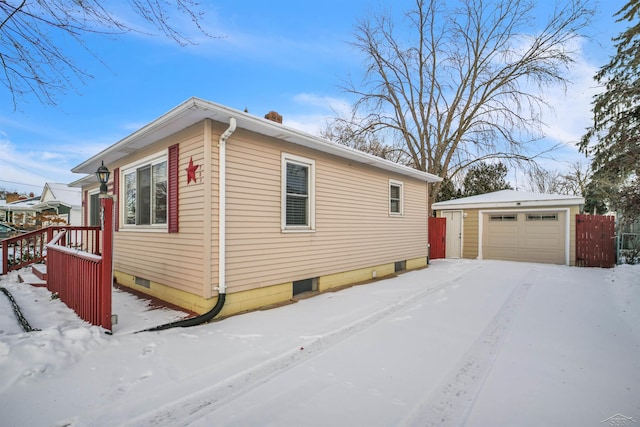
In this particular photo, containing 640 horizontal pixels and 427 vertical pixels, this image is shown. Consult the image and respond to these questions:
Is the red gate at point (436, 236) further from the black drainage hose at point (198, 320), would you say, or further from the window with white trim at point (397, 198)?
the black drainage hose at point (198, 320)

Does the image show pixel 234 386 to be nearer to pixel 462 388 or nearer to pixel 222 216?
pixel 462 388

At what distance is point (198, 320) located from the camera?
4.36 metres

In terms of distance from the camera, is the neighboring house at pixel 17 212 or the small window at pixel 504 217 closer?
the small window at pixel 504 217

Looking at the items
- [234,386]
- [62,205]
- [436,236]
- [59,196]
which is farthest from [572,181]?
[59,196]

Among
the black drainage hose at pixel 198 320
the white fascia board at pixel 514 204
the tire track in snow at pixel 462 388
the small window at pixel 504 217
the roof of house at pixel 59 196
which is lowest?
the tire track in snow at pixel 462 388

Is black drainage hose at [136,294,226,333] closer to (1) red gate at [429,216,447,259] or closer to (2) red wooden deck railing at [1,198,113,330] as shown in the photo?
(2) red wooden deck railing at [1,198,113,330]

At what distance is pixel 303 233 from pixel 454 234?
9.80 metres

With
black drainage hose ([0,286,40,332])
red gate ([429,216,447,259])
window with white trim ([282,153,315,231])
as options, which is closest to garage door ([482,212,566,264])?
red gate ([429,216,447,259])

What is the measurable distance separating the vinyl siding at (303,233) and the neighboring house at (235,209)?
19mm

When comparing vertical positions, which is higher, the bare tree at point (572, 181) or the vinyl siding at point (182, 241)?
the bare tree at point (572, 181)

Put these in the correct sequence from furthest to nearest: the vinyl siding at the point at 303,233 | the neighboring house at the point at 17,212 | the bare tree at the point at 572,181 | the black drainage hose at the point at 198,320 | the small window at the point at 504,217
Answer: the bare tree at the point at 572,181, the neighboring house at the point at 17,212, the small window at the point at 504,217, the vinyl siding at the point at 303,233, the black drainage hose at the point at 198,320

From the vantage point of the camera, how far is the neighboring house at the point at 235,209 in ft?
A: 15.2

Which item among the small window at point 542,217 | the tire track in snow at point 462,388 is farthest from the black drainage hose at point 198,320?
the small window at point 542,217

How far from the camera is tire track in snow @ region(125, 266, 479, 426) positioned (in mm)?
2305
